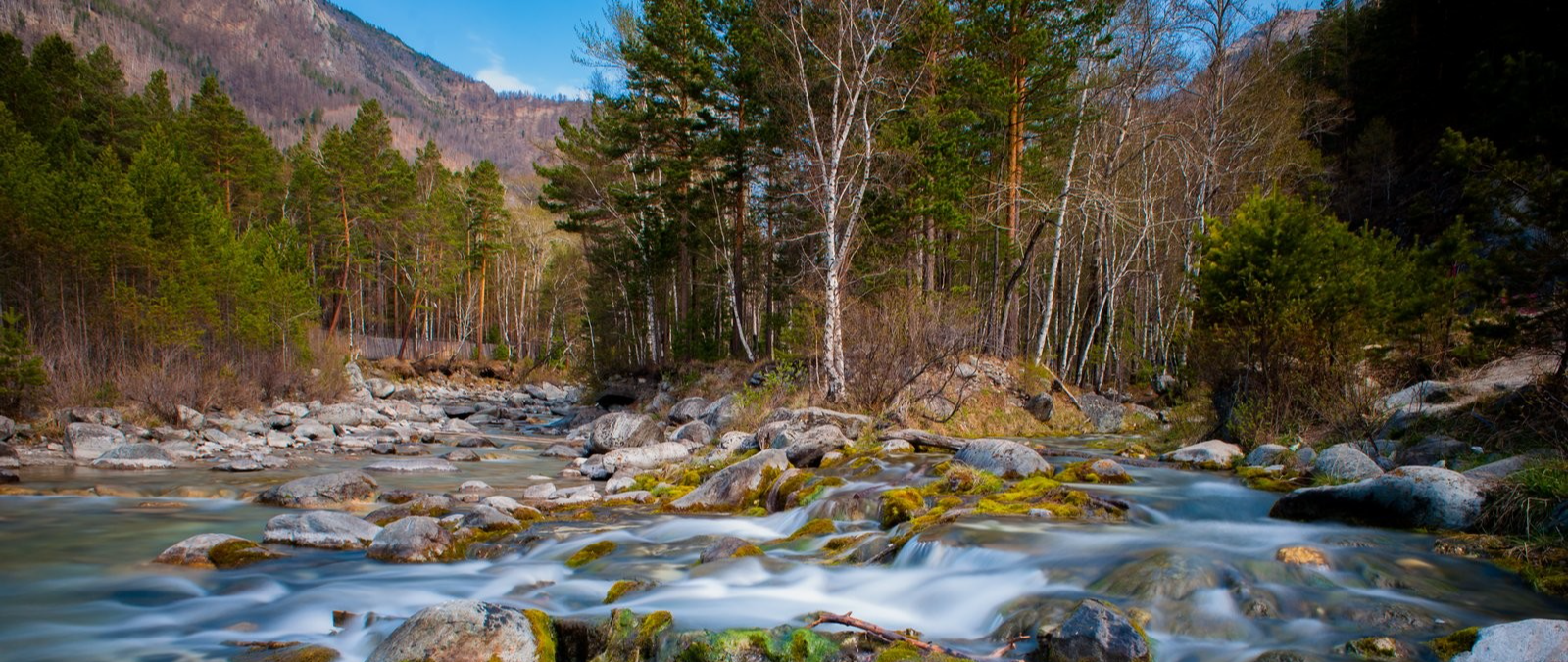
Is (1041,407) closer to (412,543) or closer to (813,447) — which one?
(813,447)

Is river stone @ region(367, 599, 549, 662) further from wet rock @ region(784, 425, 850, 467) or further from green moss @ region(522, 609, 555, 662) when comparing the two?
wet rock @ region(784, 425, 850, 467)

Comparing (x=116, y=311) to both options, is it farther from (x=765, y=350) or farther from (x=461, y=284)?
(x=461, y=284)

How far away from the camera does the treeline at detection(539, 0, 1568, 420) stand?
9523 millimetres

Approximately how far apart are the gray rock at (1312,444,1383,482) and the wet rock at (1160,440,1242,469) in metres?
1.36

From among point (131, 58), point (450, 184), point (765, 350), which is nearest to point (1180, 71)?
point (765, 350)

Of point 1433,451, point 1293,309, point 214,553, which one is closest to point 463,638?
Result: point 214,553

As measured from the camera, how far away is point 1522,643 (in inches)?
134

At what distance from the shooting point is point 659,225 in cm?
2667

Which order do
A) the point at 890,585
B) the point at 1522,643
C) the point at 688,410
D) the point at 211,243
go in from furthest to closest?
1. the point at 211,243
2. the point at 688,410
3. the point at 890,585
4. the point at 1522,643

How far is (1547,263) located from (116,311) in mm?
26471

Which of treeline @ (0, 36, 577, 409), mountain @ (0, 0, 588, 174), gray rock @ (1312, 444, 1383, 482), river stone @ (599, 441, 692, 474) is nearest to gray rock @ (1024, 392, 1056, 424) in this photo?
river stone @ (599, 441, 692, 474)

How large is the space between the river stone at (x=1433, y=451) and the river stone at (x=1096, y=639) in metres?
5.41

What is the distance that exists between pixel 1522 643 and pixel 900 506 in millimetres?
4364

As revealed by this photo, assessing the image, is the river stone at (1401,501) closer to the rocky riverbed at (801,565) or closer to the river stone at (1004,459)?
the rocky riverbed at (801,565)
